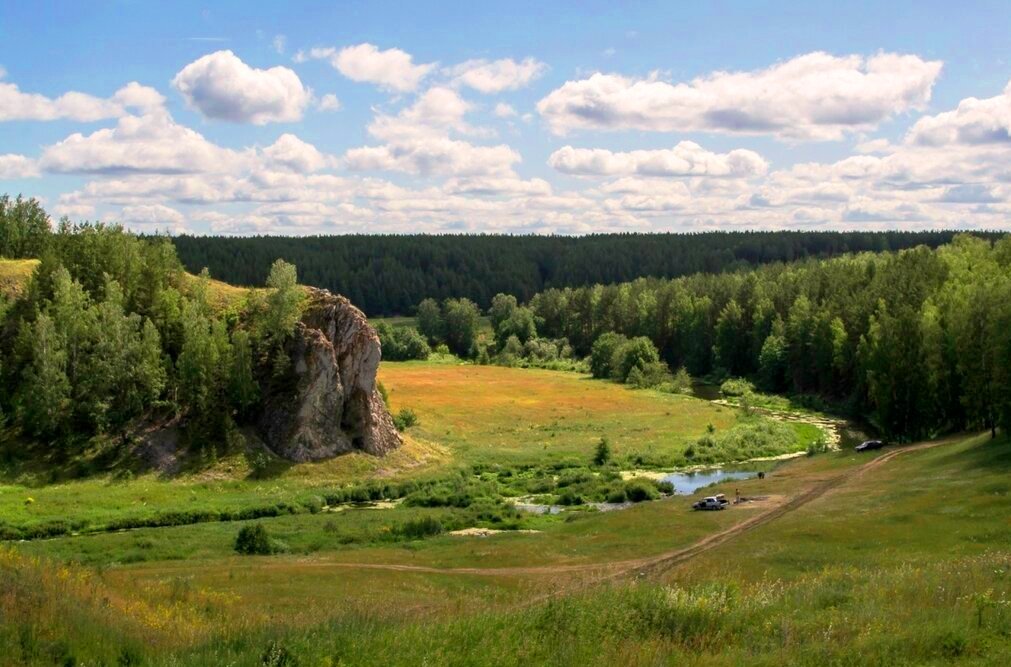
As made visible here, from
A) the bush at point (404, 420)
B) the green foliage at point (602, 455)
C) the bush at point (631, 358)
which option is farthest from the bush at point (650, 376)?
the green foliage at point (602, 455)

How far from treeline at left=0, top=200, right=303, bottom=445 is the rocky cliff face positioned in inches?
61.3

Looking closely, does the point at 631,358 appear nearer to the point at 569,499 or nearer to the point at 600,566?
the point at 569,499

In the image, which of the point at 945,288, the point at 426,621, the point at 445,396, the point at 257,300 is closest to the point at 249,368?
the point at 257,300

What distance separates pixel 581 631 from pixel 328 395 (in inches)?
2169

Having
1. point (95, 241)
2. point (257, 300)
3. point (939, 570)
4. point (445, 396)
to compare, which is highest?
point (95, 241)

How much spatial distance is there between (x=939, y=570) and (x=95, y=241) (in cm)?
7065

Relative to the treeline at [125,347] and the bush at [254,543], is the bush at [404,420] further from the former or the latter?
the bush at [254,543]

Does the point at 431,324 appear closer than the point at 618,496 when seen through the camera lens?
No

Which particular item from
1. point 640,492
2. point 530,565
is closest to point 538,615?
point 530,565

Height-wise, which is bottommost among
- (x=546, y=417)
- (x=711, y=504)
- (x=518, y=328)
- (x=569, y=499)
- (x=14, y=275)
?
(x=546, y=417)

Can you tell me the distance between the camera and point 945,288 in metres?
91.4

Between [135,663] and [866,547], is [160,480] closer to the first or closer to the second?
[866,547]

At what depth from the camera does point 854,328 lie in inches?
4309

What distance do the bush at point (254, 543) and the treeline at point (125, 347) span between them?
24471 mm
